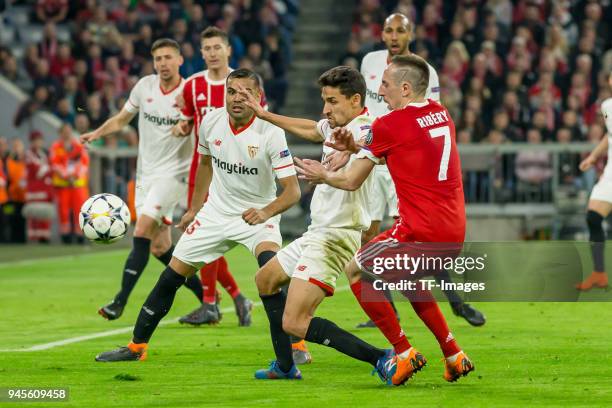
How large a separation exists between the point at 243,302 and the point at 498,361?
3040mm

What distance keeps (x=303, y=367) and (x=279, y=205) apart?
1.10 m

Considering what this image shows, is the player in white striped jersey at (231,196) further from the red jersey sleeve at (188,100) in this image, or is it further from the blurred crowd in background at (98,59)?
the blurred crowd in background at (98,59)

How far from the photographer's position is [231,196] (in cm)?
1006

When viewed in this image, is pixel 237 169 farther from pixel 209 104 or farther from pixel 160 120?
pixel 160 120

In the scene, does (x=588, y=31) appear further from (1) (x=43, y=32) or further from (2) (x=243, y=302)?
(2) (x=243, y=302)

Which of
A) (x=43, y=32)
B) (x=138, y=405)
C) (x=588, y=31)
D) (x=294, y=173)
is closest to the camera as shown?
(x=138, y=405)

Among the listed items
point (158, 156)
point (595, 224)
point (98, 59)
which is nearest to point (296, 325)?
point (158, 156)

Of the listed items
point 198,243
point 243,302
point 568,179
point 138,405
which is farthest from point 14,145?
point 138,405

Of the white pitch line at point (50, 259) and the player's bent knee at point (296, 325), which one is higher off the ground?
the player's bent knee at point (296, 325)

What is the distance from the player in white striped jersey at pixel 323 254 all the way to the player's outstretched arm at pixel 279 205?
32 cm

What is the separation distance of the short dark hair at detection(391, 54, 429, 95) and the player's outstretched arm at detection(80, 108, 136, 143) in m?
4.05

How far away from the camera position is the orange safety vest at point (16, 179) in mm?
23547

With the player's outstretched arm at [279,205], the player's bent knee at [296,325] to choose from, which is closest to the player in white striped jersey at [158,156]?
the player's outstretched arm at [279,205]

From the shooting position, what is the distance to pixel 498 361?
9758 mm
